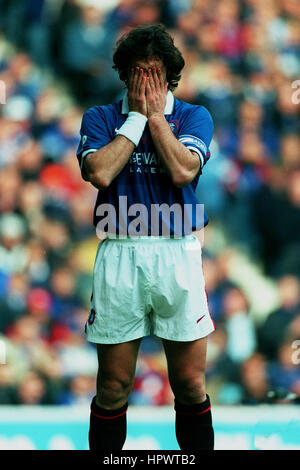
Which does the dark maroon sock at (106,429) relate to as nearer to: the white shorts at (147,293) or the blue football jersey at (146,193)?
the white shorts at (147,293)

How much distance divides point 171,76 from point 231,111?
111 centimetres

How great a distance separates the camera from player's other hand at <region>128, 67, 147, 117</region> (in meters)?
1.65

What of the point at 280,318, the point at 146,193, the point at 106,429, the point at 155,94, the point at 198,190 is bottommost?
the point at 106,429

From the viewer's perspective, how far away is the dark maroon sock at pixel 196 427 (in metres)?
1.72

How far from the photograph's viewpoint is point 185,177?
1617mm

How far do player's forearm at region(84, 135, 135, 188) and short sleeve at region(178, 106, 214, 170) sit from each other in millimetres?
181

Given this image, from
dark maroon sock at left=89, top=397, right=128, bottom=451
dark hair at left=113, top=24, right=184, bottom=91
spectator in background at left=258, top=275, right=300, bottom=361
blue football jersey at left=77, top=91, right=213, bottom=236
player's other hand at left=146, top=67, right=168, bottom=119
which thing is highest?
dark hair at left=113, top=24, right=184, bottom=91

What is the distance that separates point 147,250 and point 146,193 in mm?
175

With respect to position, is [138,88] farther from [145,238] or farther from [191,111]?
[145,238]

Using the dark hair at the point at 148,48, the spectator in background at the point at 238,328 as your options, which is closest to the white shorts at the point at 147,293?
the dark hair at the point at 148,48

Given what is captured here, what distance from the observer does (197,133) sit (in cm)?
170

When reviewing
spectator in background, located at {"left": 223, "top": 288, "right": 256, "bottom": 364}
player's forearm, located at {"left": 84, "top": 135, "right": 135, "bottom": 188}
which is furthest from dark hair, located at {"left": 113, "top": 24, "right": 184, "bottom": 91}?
spectator in background, located at {"left": 223, "top": 288, "right": 256, "bottom": 364}

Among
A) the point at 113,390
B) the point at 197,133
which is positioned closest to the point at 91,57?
the point at 197,133

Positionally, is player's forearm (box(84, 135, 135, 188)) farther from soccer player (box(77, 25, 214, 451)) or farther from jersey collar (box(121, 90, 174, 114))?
jersey collar (box(121, 90, 174, 114))
